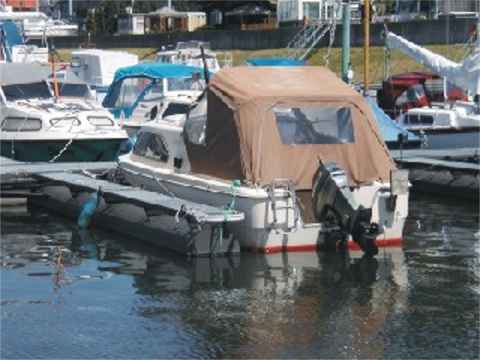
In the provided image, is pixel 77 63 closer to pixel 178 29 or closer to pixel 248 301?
pixel 248 301

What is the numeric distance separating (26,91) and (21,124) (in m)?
2.19

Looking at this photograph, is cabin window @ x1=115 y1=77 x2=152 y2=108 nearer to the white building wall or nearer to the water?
the water

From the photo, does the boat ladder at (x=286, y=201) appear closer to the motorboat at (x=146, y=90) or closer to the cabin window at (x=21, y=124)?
the cabin window at (x=21, y=124)

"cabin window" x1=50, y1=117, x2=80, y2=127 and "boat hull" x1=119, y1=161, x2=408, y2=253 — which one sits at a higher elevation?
"cabin window" x1=50, y1=117, x2=80, y2=127

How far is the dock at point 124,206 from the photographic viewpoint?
18.2 meters

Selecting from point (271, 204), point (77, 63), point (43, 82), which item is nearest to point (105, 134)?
point (43, 82)

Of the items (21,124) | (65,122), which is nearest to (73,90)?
(21,124)

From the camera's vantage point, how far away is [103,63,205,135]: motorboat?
29.8m

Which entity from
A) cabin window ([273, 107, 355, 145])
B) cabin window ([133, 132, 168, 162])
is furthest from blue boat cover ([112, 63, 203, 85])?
cabin window ([273, 107, 355, 145])

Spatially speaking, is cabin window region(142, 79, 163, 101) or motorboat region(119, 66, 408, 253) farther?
cabin window region(142, 79, 163, 101)

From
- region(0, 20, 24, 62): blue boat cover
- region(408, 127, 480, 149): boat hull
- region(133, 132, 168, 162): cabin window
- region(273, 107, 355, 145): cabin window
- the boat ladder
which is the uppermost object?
region(0, 20, 24, 62): blue boat cover

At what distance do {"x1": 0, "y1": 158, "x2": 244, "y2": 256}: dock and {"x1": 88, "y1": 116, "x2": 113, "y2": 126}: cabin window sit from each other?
7.07 ft

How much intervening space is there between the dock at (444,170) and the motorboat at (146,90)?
5556mm

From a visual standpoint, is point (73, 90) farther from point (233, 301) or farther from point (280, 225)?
point (233, 301)
